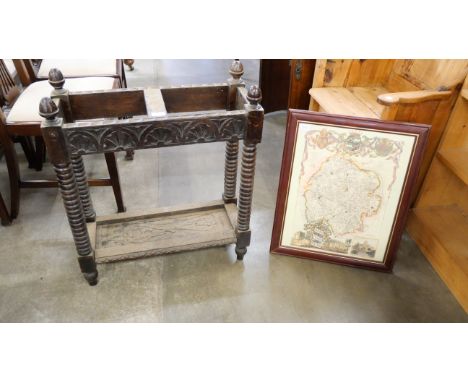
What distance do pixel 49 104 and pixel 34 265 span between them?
96cm

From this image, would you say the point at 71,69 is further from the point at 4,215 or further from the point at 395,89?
the point at 395,89

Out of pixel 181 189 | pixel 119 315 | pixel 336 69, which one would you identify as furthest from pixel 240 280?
pixel 336 69

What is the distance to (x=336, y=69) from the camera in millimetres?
2150

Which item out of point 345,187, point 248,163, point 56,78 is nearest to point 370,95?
point 345,187

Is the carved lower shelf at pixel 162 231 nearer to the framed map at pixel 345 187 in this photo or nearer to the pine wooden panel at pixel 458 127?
the framed map at pixel 345 187

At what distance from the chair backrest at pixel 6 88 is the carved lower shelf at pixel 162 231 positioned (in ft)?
2.77

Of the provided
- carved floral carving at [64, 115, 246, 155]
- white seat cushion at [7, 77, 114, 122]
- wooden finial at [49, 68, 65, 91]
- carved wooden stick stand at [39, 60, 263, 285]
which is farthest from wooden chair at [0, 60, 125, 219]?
carved floral carving at [64, 115, 246, 155]

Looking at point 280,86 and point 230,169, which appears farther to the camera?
point 280,86

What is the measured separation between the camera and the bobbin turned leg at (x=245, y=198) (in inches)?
59.6

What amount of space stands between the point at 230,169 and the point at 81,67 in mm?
1175

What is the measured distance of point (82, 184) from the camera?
1.77m

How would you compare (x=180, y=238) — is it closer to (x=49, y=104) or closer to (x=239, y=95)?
(x=239, y=95)

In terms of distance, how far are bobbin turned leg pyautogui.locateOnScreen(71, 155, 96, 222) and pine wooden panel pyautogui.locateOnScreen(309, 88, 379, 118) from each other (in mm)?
1250

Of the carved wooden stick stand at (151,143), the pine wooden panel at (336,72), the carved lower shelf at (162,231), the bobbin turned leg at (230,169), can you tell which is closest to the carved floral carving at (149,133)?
the carved wooden stick stand at (151,143)
